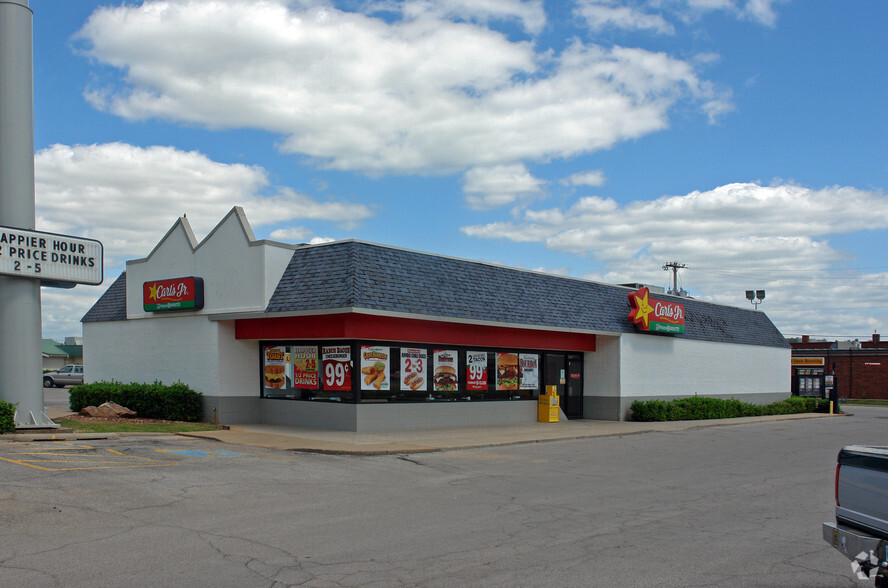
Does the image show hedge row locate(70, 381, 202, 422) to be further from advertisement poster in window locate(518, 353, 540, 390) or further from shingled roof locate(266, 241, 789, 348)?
advertisement poster in window locate(518, 353, 540, 390)

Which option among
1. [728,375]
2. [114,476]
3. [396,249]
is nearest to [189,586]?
[114,476]

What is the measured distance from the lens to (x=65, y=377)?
155ft

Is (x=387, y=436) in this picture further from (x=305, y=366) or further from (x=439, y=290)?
(x=439, y=290)

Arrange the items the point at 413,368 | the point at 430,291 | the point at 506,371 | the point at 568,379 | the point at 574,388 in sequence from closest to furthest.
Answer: the point at 430,291
the point at 413,368
the point at 506,371
the point at 568,379
the point at 574,388

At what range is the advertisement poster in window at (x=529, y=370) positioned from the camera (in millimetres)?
25438

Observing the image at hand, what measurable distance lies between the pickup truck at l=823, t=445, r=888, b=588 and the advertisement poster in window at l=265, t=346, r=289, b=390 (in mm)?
17313

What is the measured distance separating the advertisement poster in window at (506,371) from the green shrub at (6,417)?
13.7 metres

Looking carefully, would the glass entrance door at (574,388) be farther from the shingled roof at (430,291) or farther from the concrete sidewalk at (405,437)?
the concrete sidewalk at (405,437)

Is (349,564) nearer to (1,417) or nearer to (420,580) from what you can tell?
(420,580)

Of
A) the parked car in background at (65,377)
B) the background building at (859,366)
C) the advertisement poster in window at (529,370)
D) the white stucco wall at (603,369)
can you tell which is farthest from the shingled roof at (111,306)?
the background building at (859,366)

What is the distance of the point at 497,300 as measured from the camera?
23500 millimetres

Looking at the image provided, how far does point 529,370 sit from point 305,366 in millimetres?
8272

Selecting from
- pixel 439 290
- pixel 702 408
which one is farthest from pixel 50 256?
pixel 702 408

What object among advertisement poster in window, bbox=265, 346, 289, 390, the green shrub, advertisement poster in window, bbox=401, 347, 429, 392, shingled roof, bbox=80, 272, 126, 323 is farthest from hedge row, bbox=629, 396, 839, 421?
the green shrub
